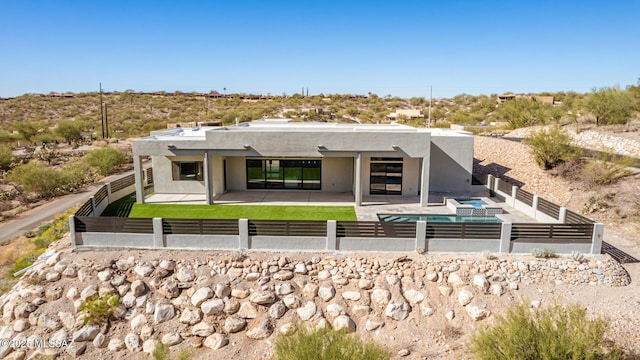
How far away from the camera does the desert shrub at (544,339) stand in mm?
7410

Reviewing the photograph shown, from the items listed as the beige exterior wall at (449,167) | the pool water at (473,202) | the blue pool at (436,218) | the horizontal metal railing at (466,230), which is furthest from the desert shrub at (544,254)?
the beige exterior wall at (449,167)

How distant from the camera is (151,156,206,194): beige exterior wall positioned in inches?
772

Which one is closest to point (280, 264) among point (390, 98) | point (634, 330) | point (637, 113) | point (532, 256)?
point (532, 256)

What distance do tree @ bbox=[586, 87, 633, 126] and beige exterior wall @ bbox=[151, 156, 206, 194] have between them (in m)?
34.7

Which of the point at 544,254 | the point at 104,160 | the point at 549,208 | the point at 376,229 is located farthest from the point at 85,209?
the point at 549,208

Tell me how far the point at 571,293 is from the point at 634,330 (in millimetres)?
1689

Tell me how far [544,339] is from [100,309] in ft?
37.4

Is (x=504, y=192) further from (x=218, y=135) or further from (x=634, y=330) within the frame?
(x=218, y=135)

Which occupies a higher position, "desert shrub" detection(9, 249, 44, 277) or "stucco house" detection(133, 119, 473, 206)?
"stucco house" detection(133, 119, 473, 206)

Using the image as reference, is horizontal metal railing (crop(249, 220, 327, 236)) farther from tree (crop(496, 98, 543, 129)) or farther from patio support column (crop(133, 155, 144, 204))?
tree (crop(496, 98, 543, 129))

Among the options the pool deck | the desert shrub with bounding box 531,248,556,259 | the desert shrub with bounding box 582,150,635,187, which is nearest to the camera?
the desert shrub with bounding box 531,248,556,259

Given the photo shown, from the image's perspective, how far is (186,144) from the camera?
17.7m

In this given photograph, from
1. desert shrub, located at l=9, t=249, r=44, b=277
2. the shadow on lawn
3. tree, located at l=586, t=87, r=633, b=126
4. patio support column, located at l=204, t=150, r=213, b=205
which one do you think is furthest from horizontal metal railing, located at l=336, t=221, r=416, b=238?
tree, located at l=586, t=87, r=633, b=126

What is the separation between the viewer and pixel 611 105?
32.6 m
